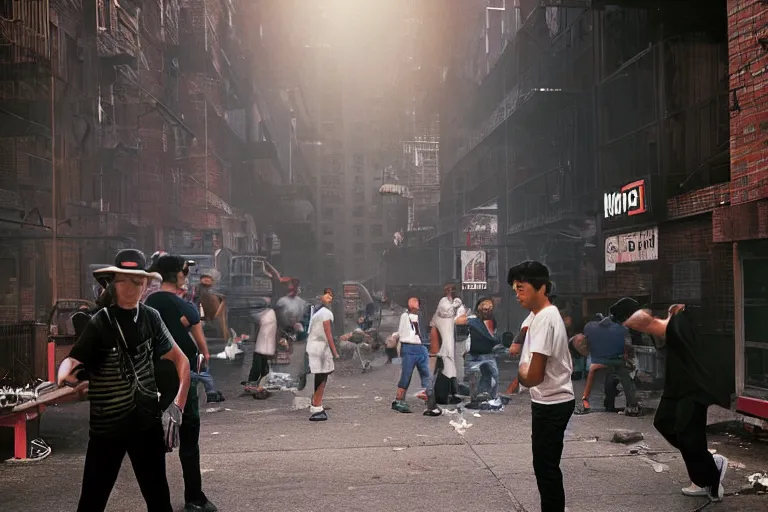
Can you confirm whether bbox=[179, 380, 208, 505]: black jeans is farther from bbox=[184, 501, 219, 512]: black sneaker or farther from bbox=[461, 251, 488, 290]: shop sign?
bbox=[461, 251, 488, 290]: shop sign

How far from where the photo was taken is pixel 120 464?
3.60 m

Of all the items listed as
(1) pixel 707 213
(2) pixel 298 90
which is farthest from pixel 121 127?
(2) pixel 298 90

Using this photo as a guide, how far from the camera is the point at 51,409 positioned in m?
9.93

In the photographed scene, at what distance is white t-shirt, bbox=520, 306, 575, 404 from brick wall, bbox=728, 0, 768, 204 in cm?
573

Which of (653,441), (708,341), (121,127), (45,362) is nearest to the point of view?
(653,441)

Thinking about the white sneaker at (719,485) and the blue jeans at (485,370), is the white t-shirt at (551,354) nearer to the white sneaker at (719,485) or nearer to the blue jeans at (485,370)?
the white sneaker at (719,485)

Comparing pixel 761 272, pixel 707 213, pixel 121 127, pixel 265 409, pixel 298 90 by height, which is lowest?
pixel 265 409

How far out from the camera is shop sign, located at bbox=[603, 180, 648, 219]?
1320cm

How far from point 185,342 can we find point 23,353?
458 cm

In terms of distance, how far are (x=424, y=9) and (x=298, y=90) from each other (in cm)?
1906

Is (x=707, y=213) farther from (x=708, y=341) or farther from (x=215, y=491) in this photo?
(x=215, y=491)

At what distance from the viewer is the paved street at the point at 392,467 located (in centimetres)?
515

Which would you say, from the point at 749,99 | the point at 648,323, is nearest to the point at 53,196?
the point at 749,99

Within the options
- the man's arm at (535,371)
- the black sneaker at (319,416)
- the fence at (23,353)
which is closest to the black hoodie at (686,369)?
the man's arm at (535,371)
